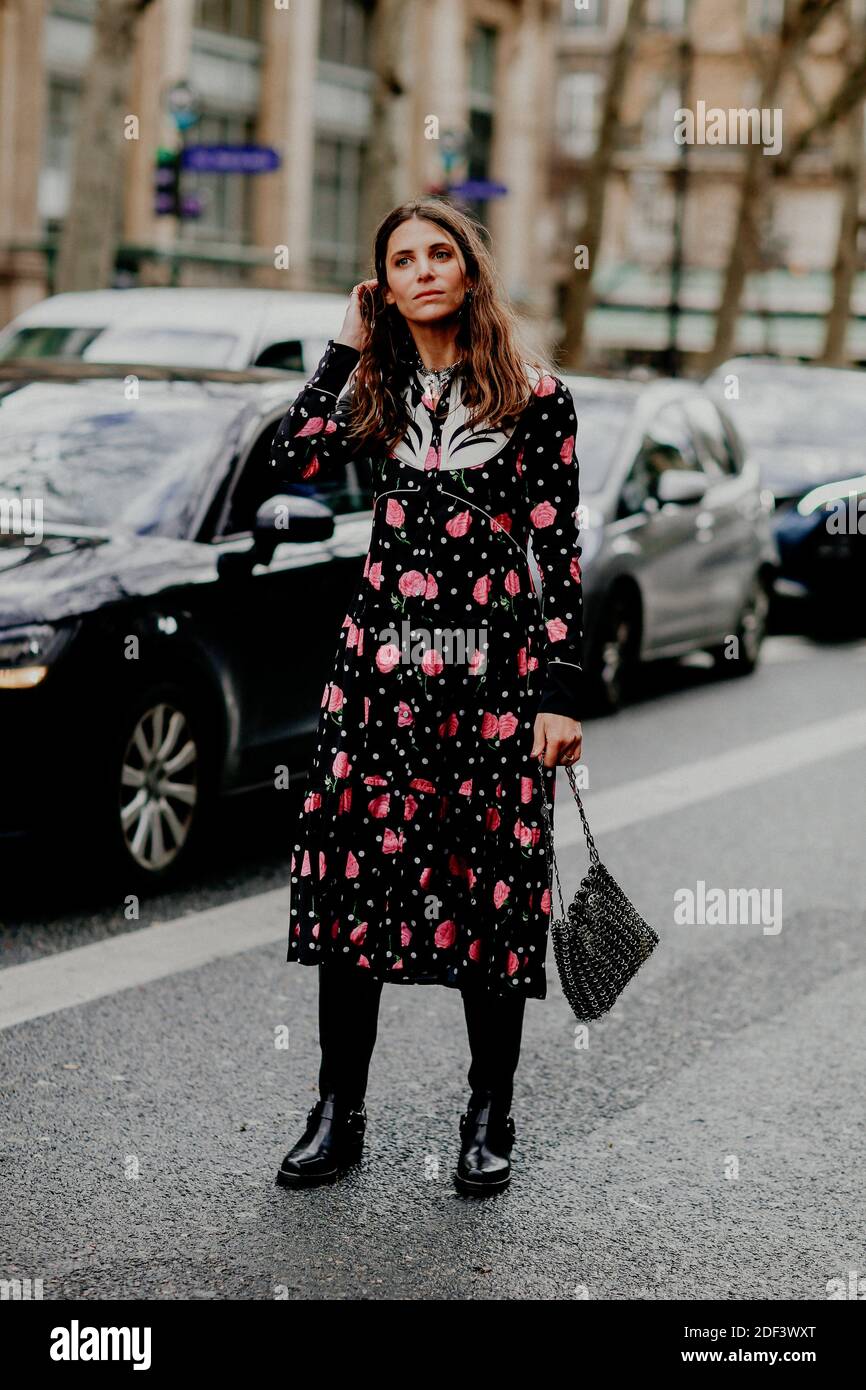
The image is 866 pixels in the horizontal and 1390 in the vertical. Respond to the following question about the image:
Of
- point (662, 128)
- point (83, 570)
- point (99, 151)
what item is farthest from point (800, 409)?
point (662, 128)

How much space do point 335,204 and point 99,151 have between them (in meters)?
20.3

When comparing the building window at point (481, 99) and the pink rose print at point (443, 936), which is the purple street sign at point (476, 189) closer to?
the building window at point (481, 99)

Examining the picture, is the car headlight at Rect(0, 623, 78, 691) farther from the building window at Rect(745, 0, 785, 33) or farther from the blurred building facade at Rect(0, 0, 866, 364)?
the building window at Rect(745, 0, 785, 33)

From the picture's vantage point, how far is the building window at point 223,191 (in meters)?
31.0

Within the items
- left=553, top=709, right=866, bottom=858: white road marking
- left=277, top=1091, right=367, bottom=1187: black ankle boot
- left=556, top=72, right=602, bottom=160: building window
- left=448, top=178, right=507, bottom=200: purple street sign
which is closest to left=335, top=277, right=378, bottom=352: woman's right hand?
left=277, top=1091, right=367, bottom=1187: black ankle boot

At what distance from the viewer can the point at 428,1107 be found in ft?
15.0

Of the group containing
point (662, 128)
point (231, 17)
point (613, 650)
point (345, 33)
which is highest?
point (345, 33)

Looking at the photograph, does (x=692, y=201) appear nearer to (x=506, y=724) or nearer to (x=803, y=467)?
(x=803, y=467)

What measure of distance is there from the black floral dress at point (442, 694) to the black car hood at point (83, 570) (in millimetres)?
2095

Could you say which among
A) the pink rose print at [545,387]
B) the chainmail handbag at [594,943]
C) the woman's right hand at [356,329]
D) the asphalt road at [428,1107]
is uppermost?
the woman's right hand at [356,329]

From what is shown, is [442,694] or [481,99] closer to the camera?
[442,694]

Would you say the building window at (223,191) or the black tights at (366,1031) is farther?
the building window at (223,191)

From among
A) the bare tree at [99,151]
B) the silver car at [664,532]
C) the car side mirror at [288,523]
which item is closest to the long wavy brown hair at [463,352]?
the car side mirror at [288,523]

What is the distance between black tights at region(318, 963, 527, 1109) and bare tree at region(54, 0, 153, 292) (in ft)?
39.1
